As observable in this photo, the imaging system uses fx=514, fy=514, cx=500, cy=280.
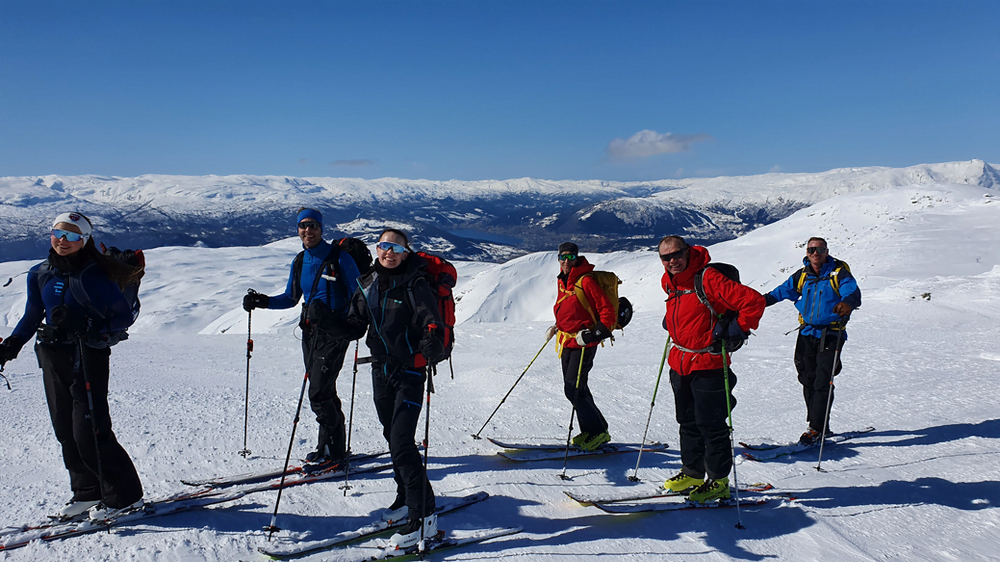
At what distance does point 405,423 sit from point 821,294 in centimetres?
514

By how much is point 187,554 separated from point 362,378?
5.62 meters

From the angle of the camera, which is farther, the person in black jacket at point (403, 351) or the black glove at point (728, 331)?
the black glove at point (728, 331)

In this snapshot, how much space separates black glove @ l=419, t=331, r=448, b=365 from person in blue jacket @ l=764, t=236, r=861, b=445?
413 centimetres

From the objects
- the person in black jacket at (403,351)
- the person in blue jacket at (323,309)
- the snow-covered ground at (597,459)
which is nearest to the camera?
the person in black jacket at (403,351)

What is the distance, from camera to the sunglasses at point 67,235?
3.47 metres

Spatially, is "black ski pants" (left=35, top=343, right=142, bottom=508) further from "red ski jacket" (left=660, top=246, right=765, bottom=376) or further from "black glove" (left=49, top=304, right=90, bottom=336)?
"red ski jacket" (left=660, top=246, right=765, bottom=376)

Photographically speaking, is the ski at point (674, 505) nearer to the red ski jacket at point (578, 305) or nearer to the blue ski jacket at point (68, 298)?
the red ski jacket at point (578, 305)

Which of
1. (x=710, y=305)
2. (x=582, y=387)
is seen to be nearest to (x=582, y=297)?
(x=582, y=387)

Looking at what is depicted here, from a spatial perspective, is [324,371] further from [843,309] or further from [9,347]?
[843,309]

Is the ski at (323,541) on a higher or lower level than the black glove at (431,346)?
lower

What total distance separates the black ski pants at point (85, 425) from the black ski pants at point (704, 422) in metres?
4.44

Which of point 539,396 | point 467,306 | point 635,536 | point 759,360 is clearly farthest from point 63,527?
point 467,306

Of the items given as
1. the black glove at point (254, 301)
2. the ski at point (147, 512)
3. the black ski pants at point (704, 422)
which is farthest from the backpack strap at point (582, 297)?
the black glove at point (254, 301)

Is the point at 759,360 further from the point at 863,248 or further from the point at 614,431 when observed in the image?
the point at 863,248
